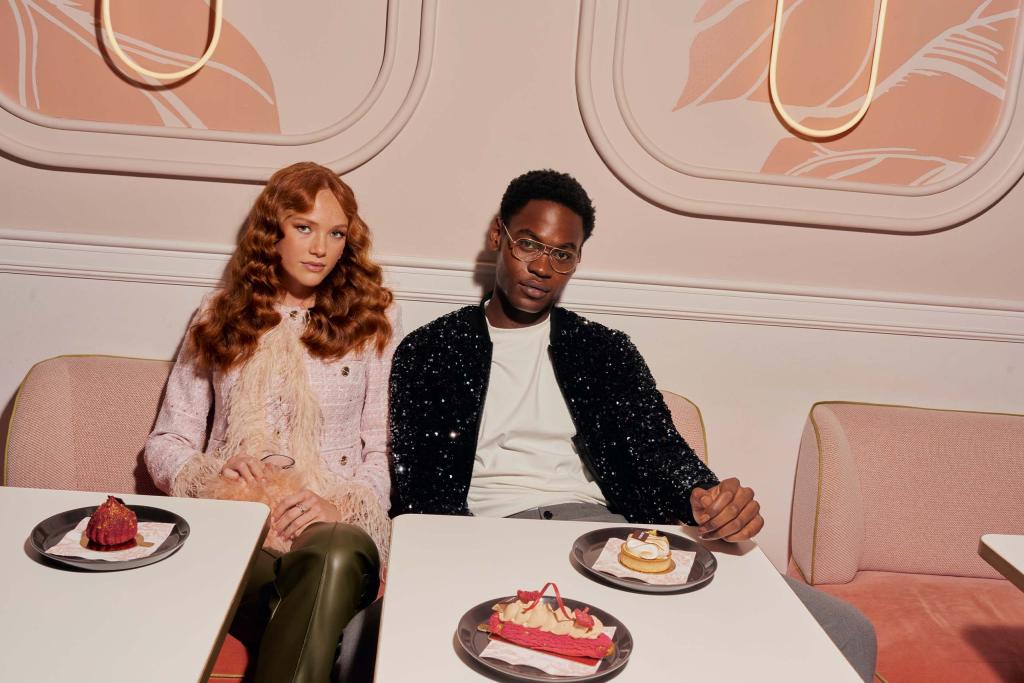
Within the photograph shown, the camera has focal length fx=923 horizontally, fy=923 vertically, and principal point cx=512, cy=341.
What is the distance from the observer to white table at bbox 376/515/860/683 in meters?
1.36

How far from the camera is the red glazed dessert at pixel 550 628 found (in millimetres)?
1348

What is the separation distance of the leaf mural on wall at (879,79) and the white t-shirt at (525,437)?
0.91 metres

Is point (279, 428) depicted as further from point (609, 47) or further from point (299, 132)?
point (609, 47)

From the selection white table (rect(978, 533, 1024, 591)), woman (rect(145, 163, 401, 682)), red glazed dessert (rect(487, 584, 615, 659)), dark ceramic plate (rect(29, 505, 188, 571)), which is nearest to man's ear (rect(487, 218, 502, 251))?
woman (rect(145, 163, 401, 682))

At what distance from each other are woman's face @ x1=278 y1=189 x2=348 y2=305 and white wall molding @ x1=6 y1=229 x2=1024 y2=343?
375mm

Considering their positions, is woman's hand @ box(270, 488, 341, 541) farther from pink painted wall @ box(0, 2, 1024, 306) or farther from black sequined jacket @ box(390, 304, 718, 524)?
pink painted wall @ box(0, 2, 1024, 306)

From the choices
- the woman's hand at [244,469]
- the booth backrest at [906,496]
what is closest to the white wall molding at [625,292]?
the booth backrest at [906,496]

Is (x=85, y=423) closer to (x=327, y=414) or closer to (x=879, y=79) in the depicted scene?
(x=327, y=414)

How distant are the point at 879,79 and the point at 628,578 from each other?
1906 mm

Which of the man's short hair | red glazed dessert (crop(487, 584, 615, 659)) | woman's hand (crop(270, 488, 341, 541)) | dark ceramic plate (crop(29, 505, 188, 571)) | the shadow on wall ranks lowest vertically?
woman's hand (crop(270, 488, 341, 541))

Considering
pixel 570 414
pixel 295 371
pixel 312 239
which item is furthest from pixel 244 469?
pixel 570 414

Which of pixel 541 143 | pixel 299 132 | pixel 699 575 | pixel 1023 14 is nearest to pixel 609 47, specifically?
pixel 541 143

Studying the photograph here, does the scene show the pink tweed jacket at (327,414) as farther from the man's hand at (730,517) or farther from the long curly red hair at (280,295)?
the man's hand at (730,517)

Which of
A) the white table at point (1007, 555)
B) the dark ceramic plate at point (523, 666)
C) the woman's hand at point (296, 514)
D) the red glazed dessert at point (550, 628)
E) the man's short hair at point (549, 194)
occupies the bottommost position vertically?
the woman's hand at point (296, 514)
